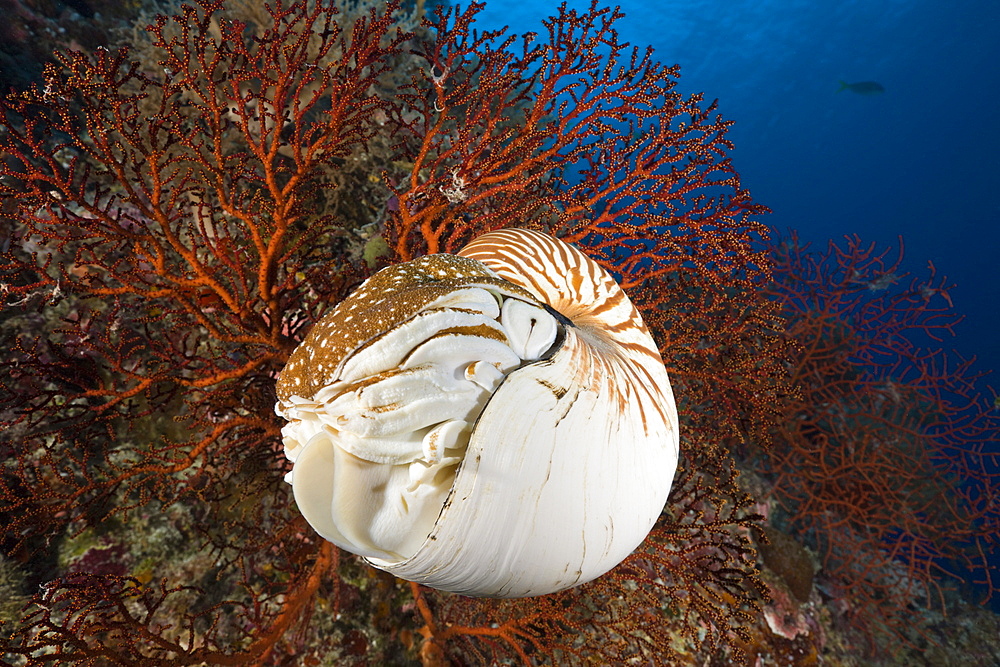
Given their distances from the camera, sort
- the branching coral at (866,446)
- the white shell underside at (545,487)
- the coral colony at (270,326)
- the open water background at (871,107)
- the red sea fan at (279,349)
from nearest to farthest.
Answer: the white shell underside at (545,487) → the coral colony at (270,326) → the red sea fan at (279,349) → the branching coral at (866,446) → the open water background at (871,107)

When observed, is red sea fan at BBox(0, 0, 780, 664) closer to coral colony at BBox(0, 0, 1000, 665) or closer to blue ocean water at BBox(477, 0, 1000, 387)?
coral colony at BBox(0, 0, 1000, 665)

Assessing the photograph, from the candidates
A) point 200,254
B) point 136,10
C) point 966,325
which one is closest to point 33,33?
point 136,10

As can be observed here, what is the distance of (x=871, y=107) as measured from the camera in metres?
45.1

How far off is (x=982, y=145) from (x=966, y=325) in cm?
2042

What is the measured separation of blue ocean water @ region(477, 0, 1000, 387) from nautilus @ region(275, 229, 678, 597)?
35.6 meters

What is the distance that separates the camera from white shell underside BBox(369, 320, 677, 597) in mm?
1009

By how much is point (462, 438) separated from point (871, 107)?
64054 millimetres

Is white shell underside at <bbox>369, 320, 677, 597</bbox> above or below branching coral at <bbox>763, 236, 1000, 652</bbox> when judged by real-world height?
above

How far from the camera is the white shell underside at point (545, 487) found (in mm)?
1009

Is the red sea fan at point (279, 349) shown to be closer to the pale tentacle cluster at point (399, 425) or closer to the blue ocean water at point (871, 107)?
the pale tentacle cluster at point (399, 425)

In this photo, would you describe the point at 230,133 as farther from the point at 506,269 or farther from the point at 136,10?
the point at 506,269

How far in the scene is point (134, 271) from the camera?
1.88 metres

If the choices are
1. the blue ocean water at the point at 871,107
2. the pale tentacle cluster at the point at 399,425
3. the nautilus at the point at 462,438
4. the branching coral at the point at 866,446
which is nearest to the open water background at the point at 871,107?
the blue ocean water at the point at 871,107

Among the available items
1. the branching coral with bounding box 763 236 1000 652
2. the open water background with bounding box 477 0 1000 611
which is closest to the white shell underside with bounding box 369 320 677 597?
the branching coral with bounding box 763 236 1000 652
